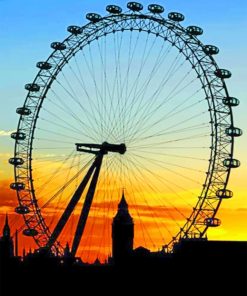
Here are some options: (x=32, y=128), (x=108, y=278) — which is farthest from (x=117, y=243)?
(x=32, y=128)

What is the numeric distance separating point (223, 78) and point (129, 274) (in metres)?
33.2

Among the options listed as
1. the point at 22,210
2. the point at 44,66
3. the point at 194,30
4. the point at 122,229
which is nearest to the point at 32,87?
the point at 44,66

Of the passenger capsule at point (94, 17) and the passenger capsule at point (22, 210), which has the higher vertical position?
the passenger capsule at point (94, 17)

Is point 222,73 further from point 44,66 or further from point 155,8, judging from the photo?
point 44,66

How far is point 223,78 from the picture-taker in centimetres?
8144

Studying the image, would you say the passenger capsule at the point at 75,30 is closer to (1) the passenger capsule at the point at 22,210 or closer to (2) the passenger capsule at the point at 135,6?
(2) the passenger capsule at the point at 135,6

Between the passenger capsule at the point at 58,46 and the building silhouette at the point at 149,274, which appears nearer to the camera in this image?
the passenger capsule at the point at 58,46

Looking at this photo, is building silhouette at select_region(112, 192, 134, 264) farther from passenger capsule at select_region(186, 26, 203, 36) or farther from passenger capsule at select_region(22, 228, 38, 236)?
passenger capsule at select_region(186, 26, 203, 36)

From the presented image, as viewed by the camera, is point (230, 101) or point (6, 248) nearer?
point (230, 101)


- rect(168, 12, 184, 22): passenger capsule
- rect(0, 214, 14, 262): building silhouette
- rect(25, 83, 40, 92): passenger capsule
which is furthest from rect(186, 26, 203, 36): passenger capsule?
rect(0, 214, 14, 262): building silhouette

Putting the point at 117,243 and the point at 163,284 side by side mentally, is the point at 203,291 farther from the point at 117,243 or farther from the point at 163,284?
the point at 117,243

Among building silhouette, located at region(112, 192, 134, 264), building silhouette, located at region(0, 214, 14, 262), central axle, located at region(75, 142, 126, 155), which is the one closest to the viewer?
central axle, located at region(75, 142, 126, 155)

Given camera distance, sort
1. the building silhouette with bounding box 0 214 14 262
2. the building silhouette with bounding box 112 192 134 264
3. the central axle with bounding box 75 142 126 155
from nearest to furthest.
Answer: the central axle with bounding box 75 142 126 155, the building silhouette with bounding box 0 214 14 262, the building silhouette with bounding box 112 192 134 264

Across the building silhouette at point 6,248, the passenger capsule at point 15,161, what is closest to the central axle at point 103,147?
the passenger capsule at point 15,161
